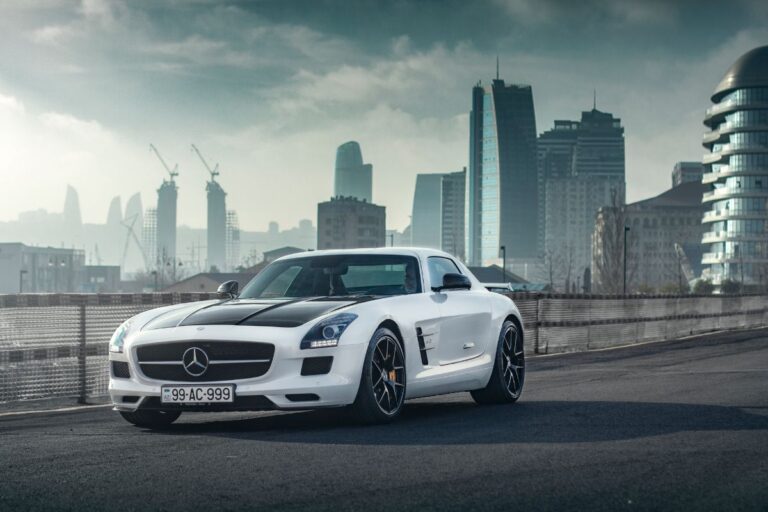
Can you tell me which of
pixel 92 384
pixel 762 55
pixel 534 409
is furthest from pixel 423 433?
pixel 762 55

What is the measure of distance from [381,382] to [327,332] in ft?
2.30

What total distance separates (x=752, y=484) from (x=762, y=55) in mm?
141381

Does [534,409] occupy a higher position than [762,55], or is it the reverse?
[762,55]

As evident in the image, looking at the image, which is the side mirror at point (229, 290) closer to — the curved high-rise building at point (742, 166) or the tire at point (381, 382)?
the tire at point (381, 382)

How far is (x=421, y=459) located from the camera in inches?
264

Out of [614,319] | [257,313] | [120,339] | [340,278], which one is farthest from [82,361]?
[614,319]

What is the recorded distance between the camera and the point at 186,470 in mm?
6371

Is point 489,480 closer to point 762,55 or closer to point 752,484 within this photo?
point 752,484

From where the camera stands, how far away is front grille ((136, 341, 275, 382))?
8.21 meters

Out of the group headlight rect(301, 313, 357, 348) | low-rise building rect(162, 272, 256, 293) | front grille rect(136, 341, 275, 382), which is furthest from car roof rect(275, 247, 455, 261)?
low-rise building rect(162, 272, 256, 293)

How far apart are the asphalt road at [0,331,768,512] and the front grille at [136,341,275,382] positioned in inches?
16.9

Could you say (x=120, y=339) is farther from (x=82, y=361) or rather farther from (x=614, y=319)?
(x=614, y=319)

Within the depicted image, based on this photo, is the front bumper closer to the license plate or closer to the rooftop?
the license plate

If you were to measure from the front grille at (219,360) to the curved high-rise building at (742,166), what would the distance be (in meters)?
132
